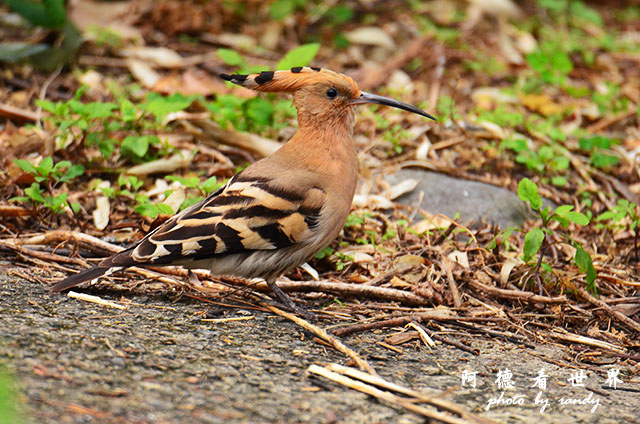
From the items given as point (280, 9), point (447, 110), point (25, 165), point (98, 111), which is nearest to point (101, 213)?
point (25, 165)

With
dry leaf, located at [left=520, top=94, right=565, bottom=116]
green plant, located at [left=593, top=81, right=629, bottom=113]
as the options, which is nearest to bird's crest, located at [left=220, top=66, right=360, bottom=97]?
dry leaf, located at [left=520, top=94, right=565, bottom=116]

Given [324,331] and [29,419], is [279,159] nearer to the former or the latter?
[324,331]

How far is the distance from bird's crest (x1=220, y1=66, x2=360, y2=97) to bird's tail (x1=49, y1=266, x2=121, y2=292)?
3.50 feet

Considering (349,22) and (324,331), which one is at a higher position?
(349,22)

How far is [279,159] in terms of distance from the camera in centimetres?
353

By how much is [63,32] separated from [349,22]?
2.91 m

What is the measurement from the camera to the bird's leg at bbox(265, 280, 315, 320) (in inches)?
126

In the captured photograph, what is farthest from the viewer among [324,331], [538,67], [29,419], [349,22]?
[349,22]

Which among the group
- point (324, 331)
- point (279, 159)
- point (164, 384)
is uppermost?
point (279, 159)

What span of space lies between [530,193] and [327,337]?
1249mm

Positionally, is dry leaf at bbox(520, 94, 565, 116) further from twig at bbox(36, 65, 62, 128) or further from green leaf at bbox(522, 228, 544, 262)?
twig at bbox(36, 65, 62, 128)

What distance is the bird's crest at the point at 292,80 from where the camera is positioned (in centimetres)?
353

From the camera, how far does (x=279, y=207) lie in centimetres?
330

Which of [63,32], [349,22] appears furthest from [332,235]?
[349,22]
